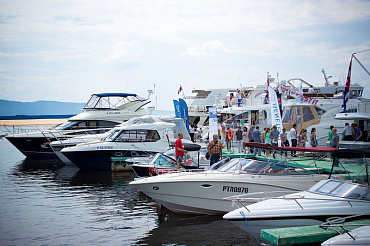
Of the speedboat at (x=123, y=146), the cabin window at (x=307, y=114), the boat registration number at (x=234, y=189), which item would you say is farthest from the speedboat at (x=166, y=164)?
the cabin window at (x=307, y=114)

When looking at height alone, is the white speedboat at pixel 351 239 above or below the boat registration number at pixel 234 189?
below

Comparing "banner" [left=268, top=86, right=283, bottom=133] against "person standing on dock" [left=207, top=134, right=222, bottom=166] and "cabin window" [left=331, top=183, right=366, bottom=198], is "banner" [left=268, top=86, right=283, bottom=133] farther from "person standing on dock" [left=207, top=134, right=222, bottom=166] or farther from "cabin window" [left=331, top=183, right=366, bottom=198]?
"cabin window" [left=331, top=183, right=366, bottom=198]

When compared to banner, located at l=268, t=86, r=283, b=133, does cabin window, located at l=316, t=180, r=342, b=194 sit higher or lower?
lower

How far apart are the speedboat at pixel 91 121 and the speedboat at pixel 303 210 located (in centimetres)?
2076

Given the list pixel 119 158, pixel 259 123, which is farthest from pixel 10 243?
pixel 259 123

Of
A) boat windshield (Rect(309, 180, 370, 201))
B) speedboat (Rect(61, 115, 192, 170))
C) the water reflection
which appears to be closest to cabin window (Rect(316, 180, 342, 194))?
boat windshield (Rect(309, 180, 370, 201))

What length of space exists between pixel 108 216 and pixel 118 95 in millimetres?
23069

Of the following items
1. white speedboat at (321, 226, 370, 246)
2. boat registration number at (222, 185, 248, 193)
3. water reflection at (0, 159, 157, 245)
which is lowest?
water reflection at (0, 159, 157, 245)

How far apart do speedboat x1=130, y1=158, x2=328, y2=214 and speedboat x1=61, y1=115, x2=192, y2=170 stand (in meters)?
10.7

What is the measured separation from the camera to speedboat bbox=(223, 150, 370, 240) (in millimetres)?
10555

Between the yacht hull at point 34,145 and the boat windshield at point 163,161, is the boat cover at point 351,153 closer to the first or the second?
the boat windshield at point 163,161

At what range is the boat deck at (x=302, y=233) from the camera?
947cm

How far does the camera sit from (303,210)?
10609 millimetres

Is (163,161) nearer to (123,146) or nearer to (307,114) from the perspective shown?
(123,146)
